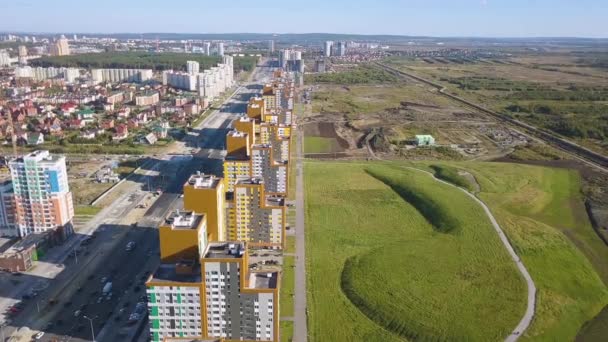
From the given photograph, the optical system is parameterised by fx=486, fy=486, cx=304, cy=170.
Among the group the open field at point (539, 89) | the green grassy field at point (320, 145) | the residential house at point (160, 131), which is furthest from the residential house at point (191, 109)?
the open field at point (539, 89)

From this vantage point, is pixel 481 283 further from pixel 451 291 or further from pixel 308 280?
pixel 308 280

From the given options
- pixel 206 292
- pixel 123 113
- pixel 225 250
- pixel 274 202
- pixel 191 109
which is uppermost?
pixel 225 250

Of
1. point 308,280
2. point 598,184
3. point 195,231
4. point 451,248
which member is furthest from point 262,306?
point 598,184

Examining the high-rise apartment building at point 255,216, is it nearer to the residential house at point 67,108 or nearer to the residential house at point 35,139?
the residential house at point 35,139

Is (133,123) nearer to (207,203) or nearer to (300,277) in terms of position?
(300,277)

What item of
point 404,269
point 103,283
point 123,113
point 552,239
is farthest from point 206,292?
point 123,113

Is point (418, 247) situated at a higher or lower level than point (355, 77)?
lower

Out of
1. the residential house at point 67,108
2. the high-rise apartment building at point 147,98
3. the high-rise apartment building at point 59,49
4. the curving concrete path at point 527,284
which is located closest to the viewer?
the curving concrete path at point 527,284
